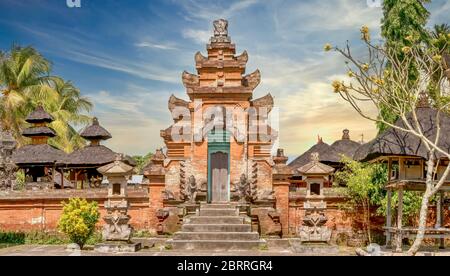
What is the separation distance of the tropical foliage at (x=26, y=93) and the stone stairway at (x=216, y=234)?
14.9 meters

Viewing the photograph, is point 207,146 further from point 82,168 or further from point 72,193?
point 82,168

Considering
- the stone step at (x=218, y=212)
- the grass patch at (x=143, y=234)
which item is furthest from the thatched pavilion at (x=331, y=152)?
the grass patch at (x=143, y=234)

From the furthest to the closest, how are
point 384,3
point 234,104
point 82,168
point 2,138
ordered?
point 82,168
point 2,138
point 384,3
point 234,104

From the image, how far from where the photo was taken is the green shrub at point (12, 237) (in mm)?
15644

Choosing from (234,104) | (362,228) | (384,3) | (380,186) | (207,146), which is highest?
(384,3)

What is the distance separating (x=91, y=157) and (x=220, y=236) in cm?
981

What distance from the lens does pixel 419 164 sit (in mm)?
12539

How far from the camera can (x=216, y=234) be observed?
13.6m

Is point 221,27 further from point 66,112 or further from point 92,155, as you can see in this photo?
point 66,112

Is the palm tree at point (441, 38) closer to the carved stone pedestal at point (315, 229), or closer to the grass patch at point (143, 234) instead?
the carved stone pedestal at point (315, 229)

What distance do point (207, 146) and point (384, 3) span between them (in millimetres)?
7460

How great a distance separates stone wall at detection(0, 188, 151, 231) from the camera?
16.2 metres

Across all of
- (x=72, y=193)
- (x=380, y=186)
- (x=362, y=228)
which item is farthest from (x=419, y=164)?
(x=72, y=193)
